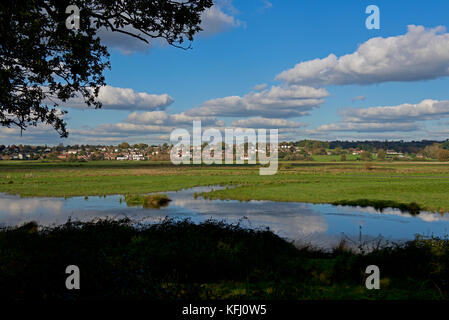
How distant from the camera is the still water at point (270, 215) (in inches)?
1035

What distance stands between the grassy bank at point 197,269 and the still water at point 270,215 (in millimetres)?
10731

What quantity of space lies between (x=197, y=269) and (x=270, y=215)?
24.7m

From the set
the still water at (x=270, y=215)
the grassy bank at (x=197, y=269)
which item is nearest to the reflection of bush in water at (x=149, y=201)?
the still water at (x=270, y=215)

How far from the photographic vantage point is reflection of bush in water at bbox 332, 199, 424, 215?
3766 centimetres

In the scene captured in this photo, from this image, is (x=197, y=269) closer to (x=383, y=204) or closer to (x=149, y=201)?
(x=149, y=201)

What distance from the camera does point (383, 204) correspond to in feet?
134

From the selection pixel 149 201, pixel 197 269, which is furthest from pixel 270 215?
pixel 197 269

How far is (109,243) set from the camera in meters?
11.5

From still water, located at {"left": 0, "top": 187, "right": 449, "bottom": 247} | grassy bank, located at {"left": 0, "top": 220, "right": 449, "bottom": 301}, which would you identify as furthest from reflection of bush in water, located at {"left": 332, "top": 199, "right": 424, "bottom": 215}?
grassy bank, located at {"left": 0, "top": 220, "right": 449, "bottom": 301}

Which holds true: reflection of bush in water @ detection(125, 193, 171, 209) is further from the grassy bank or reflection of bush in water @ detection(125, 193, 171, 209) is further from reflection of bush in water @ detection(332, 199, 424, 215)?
the grassy bank

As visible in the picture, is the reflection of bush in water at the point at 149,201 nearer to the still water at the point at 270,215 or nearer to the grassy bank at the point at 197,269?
the still water at the point at 270,215

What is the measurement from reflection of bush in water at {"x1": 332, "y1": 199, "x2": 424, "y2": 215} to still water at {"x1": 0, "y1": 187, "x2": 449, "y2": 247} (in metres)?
1.51
